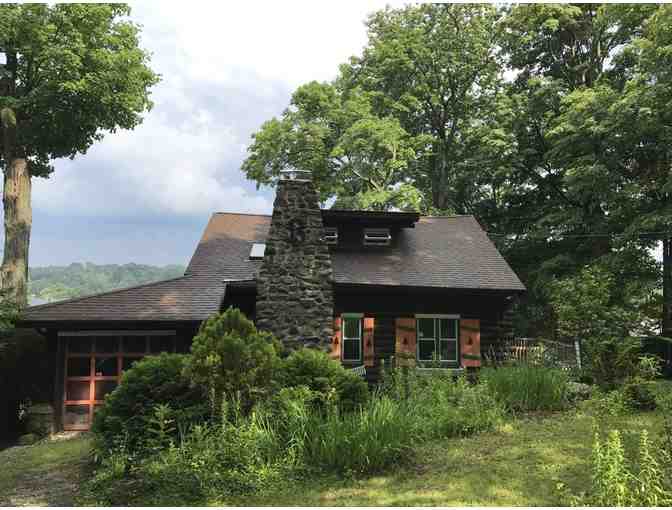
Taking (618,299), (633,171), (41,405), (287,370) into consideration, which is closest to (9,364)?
(41,405)

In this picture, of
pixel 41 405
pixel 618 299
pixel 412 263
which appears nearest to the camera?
pixel 41 405

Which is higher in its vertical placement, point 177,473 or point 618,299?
point 618,299

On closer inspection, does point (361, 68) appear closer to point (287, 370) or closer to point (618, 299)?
point (618, 299)

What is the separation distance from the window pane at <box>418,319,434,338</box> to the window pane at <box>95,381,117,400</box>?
26.8 feet

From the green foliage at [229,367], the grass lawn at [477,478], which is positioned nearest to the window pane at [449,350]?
the grass lawn at [477,478]

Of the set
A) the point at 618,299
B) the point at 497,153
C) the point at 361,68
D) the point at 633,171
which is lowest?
the point at 618,299

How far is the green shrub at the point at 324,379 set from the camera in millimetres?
7762

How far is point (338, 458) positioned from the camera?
21.1ft

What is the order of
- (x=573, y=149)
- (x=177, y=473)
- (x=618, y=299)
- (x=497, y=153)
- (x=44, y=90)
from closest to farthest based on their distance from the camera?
(x=177, y=473) → (x=44, y=90) → (x=618, y=299) → (x=573, y=149) → (x=497, y=153)

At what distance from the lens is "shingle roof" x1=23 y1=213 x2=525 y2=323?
1205cm

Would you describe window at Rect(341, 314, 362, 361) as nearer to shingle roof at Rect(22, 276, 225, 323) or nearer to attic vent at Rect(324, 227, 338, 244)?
attic vent at Rect(324, 227, 338, 244)

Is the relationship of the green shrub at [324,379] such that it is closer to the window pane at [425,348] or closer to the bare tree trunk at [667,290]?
the window pane at [425,348]

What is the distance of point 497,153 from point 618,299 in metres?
8.27

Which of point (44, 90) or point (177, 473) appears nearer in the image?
point (177, 473)
